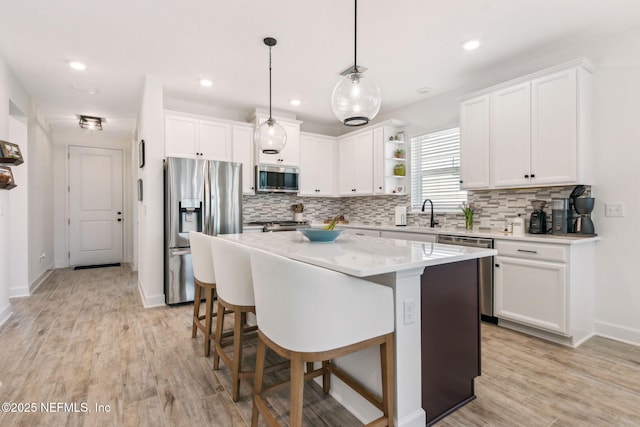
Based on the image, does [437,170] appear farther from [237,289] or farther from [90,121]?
[90,121]

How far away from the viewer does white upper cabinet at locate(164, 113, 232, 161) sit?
13.3ft

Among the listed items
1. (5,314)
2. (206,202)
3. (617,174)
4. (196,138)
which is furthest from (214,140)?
(617,174)

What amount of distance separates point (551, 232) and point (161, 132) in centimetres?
428

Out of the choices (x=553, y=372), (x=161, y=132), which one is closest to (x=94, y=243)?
(x=161, y=132)

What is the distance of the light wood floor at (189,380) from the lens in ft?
5.56

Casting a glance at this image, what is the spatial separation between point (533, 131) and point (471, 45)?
99cm

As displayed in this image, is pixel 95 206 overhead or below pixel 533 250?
overhead

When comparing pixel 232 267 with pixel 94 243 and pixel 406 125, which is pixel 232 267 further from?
pixel 94 243

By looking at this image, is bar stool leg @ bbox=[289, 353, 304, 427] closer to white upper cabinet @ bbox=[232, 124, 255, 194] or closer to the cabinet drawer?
the cabinet drawer

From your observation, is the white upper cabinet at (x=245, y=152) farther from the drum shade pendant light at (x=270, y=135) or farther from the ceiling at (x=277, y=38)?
the drum shade pendant light at (x=270, y=135)

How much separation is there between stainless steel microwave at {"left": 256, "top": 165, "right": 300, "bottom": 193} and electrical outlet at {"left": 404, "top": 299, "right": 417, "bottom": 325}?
3.44 metres

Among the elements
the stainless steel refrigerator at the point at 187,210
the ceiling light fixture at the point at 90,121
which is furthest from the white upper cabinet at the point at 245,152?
the ceiling light fixture at the point at 90,121

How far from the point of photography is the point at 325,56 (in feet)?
10.4

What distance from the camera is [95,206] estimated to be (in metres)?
6.44
